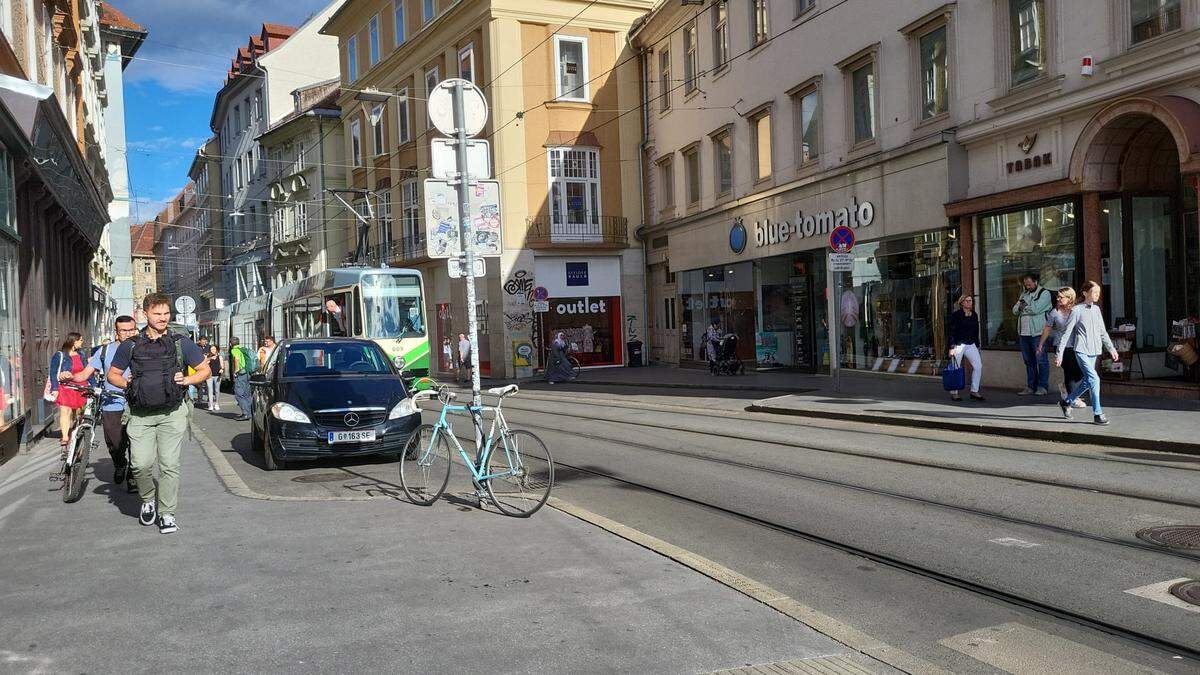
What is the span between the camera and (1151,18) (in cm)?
1391

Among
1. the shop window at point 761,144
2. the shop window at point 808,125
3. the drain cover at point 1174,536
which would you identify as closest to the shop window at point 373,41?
the shop window at point 761,144

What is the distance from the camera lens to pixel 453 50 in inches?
1438

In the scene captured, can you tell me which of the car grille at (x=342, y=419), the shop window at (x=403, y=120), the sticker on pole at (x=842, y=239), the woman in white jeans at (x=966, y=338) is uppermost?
the shop window at (x=403, y=120)

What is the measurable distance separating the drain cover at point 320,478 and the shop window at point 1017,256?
11.8 metres

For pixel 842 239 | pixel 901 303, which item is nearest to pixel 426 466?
pixel 842 239

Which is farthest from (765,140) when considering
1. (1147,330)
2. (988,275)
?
(1147,330)

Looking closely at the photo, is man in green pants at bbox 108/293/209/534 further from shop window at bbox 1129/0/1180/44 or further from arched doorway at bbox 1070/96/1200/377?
shop window at bbox 1129/0/1180/44

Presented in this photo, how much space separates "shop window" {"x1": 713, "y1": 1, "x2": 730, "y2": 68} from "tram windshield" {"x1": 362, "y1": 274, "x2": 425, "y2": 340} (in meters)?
10.8

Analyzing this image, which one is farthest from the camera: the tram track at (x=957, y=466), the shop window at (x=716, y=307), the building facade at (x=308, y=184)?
the building facade at (x=308, y=184)

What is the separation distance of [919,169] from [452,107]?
12.3 m

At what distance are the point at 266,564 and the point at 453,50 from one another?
109ft

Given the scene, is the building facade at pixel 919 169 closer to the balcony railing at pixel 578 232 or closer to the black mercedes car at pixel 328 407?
the balcony railing at pixel 578 232

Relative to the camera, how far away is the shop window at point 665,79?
31453 mm

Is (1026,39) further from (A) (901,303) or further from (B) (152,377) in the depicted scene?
(B) (152,377)
